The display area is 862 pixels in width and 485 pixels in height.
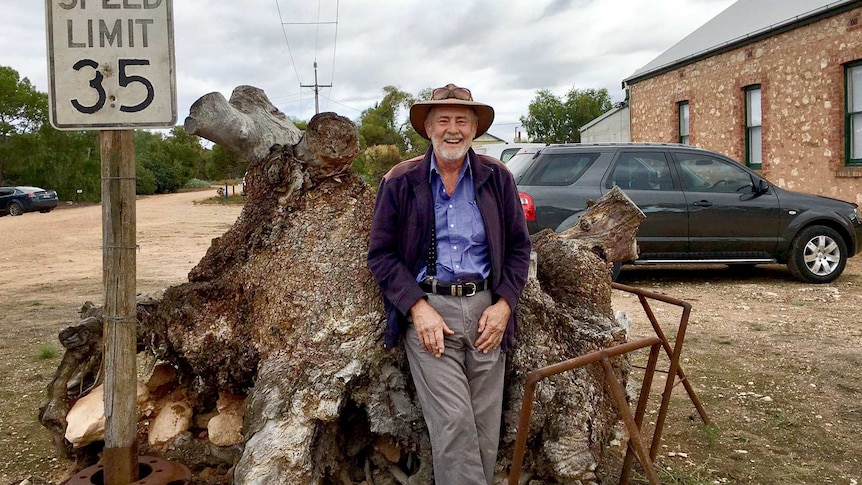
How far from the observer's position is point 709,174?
9.58m

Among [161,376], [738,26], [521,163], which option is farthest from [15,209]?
[161,376]

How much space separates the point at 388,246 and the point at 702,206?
725 centimetres

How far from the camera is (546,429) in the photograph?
3275mm

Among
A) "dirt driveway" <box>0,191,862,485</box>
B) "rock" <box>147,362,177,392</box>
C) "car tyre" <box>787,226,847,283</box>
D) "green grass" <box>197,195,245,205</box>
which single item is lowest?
"dirt driveway" <box>0,191,862,485</box>

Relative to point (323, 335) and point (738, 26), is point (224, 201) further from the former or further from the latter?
point (323, 335)

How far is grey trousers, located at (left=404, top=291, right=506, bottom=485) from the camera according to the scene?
9.19 feet

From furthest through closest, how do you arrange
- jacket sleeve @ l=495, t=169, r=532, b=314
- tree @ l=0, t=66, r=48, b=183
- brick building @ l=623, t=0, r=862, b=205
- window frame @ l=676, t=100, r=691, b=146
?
tree @ l=0, t=66, r=48, b=183, window frame @ l=676, t=100, r=691, b=146, brick building @ l=623, t=0, r=862, b=205, jacket sleeve @ l=495, t=169, r=532, b=314

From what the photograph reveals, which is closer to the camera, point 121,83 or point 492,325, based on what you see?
point 492,325

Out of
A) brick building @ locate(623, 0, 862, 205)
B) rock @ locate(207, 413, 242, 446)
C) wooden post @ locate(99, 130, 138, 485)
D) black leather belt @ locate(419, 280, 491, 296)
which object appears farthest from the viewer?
brick building @ locate(623, 0, 862, 205)

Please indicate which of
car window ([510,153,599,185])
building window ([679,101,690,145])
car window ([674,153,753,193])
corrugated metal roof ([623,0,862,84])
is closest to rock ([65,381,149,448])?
car window ([510,153,599,185])

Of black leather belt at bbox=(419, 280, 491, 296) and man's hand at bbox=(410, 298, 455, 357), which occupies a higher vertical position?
black leather belt at bbox=(419, 280, 491, 296)

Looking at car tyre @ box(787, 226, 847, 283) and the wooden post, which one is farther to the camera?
car tyre @ box(787, 226, 847, 283)

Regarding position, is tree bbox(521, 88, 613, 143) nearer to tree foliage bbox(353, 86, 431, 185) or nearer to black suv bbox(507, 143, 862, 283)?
tree foliage bbox(353, 86, 431, 185)

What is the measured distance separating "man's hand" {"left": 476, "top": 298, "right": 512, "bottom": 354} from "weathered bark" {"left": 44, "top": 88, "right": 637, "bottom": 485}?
16.3 inches
